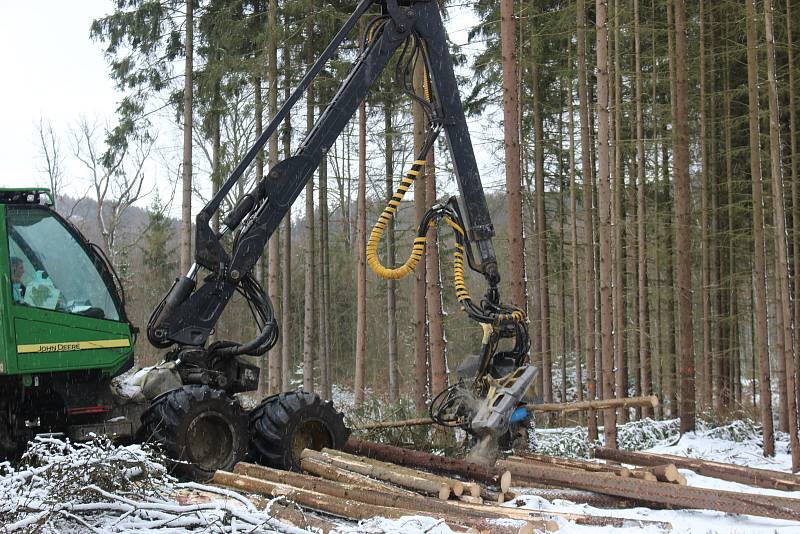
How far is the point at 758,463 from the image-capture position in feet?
46.3

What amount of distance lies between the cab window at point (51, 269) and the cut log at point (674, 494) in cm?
455

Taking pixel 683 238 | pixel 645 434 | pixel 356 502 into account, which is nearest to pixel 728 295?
pixel 645 434

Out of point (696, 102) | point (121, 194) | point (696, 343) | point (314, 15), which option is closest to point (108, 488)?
point (314, 15)

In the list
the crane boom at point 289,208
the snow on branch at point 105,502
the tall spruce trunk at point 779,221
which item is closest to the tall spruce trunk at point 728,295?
the tall spruce trunk at point 779,221

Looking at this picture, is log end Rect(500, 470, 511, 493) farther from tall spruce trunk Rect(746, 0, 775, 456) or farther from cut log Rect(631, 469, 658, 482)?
tall spruce trunk Rect(746, 0, 775, 456)

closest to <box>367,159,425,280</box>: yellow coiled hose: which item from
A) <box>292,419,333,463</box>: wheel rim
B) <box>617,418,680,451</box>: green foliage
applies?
<box>292,419,333,463</box>: wheel rim

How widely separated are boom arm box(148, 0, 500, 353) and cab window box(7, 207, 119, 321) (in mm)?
673

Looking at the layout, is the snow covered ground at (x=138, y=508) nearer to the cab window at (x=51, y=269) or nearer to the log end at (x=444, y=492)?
the log end at (x=444, y=492)

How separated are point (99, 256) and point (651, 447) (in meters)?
11.6

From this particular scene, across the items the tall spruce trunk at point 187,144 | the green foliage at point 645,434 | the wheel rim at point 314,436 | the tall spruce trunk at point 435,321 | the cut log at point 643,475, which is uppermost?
the tall spruce trunk at point 187,144

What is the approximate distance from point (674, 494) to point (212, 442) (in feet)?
14.1

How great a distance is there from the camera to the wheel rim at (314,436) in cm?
831

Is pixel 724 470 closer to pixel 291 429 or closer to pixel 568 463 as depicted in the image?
pixel 568 463

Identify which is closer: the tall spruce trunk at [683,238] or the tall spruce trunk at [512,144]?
the tall spruce trunk at [512,144]
